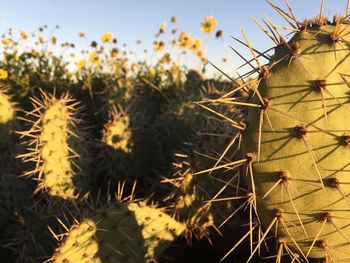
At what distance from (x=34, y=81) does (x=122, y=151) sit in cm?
258

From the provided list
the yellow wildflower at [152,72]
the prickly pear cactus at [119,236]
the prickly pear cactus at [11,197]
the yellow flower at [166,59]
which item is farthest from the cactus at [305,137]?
the yellow flower at [166,59]

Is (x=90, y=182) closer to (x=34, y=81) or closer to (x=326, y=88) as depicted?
(x=326, y=88)

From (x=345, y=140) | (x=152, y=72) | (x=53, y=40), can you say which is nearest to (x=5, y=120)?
(x=152, y=72)

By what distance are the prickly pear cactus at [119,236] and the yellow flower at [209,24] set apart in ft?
13.4

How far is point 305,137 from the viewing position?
4.67 ft

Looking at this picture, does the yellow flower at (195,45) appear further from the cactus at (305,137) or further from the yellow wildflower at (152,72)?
the cactus at (305,137)

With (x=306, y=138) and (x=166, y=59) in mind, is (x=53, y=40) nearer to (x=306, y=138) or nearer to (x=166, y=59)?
(x=166, y=59)

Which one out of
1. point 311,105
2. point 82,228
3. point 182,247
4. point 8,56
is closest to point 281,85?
point 311,105

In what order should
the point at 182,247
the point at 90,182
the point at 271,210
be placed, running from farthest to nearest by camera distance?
the point at 90,182
the point at 182,247
the point at 271,210

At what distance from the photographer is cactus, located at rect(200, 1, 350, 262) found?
1429mm

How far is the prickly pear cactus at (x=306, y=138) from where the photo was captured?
1.43m

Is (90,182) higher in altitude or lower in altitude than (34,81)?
lower

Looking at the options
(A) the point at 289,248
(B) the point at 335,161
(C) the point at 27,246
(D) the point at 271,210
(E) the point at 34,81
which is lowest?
(C) the point at 27,246

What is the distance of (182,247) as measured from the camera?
106 inches
